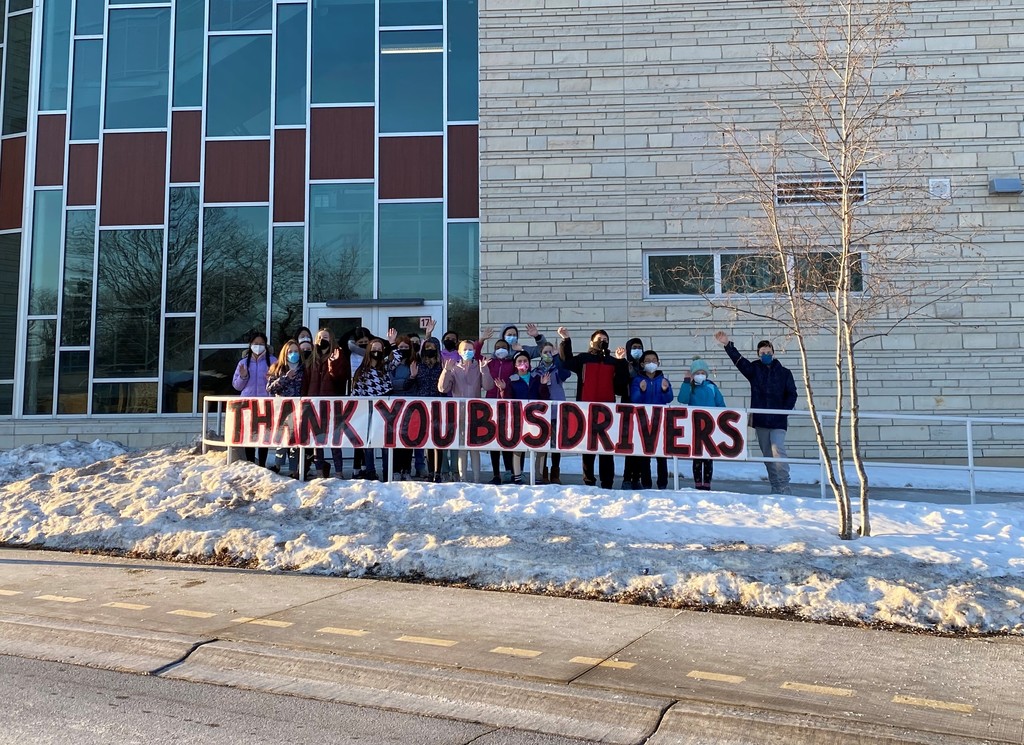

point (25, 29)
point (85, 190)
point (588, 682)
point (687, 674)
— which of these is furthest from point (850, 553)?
point (25, 29)

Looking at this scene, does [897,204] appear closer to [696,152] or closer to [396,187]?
[696,152]

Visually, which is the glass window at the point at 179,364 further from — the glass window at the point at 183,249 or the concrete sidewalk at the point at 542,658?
the concrete sidewalk at the point at 542,658

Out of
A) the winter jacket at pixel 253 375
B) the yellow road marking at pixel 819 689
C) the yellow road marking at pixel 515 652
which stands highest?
the winter jacket at pixel 253 375

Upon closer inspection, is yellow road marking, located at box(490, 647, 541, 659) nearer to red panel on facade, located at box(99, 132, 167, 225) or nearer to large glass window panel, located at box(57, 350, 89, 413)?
large glass window panel, located at box(57, 350, 89, 413)

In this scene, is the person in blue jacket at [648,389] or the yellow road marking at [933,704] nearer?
the yellow road marking at [933,704]

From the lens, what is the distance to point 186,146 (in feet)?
48.5

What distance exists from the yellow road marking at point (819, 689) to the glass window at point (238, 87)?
1268 cm

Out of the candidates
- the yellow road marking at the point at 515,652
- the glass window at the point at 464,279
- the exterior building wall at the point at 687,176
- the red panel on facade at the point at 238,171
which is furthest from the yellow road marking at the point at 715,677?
the red panel on facade at the point at 238,171

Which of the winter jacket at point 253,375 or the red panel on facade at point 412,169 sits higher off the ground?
the red panel on facade at point 412,169

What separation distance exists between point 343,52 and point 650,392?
8315mm

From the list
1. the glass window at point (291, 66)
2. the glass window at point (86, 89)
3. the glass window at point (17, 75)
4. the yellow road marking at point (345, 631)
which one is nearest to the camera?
the yellow road marking at point (345, 631)

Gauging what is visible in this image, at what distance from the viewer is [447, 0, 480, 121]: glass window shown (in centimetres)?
1455

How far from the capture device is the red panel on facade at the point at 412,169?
14469 millimetres

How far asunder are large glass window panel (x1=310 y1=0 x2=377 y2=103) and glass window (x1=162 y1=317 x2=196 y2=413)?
428 cm
